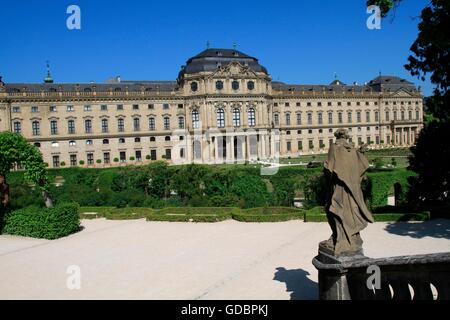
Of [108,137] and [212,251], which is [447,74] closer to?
[212,251]

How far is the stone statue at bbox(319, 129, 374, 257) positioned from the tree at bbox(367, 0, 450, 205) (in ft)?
20.5

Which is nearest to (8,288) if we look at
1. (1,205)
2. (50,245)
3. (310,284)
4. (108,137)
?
(50,245)

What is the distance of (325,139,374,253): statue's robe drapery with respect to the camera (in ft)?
23.1

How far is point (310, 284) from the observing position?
1026 centimetres

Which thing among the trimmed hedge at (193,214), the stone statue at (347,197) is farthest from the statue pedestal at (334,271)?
the trimmed hedge at (193,214)

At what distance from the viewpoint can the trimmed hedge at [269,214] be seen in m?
20.0

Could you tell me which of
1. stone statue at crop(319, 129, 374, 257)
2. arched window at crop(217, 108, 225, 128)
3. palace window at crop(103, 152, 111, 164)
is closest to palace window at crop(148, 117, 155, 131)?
palace window at crop(103, 152, 111, 164)

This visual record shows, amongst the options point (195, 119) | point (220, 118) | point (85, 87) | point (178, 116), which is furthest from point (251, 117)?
point (85, 87)

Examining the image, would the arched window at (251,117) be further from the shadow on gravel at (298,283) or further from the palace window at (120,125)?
the shadow on gravel at (298,283)

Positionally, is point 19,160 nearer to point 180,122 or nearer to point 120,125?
point 120,125

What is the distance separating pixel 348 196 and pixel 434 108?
1053cm

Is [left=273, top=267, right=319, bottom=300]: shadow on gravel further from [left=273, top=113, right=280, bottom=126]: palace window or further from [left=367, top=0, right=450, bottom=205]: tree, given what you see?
[left=273, top=113, right=280, bottom=126]: palace window

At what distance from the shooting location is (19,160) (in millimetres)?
20141

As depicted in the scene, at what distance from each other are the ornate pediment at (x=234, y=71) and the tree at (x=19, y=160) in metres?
36.3
